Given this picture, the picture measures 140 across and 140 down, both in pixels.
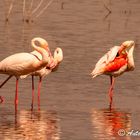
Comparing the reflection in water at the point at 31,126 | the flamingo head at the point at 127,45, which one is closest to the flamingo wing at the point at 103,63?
the flamingo head at the point at 127,45

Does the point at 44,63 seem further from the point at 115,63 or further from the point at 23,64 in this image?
the point at 115,63

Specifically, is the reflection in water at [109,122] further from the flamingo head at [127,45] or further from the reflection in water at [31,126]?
the flamingo head at [127,45]

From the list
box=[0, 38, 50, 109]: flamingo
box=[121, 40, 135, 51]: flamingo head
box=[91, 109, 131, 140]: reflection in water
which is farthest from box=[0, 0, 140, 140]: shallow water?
box=[121, 40, 135, 51]: flamingo head

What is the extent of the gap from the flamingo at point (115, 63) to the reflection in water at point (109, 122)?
1.82 m

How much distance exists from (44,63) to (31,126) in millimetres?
2777

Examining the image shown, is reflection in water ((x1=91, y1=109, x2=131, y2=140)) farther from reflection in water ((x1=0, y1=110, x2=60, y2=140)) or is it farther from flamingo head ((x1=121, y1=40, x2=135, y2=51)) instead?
flamingo head ((x1=121, y1=40, x2=135, y2=51))

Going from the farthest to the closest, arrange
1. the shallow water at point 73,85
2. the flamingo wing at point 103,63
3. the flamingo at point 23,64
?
1. the flamingo wing at point 103,63
2. the flamingo at point 23,64
3. the shallow water at point 73,85

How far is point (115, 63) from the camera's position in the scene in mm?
18812

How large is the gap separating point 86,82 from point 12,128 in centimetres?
548

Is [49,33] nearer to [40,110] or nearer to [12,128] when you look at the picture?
[40,110]

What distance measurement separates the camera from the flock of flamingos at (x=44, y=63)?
17.3 metres

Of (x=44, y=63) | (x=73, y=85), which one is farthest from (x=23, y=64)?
(x=73, y=85)

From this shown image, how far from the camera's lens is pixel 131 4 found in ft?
122

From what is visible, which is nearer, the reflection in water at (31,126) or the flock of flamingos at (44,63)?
the reflection in water at (31,126)
